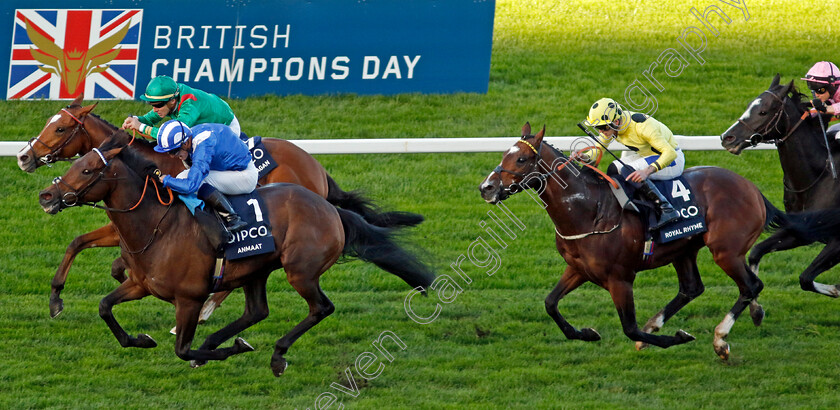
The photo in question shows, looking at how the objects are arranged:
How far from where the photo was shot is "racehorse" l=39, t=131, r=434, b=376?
6734 millimetres

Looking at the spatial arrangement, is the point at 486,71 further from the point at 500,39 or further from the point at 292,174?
the point at 292,174

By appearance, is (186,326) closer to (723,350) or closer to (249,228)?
(249,228)

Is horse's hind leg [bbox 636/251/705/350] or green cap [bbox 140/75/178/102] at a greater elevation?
green cap [bbox 140/75/178/102]

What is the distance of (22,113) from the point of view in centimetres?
1277

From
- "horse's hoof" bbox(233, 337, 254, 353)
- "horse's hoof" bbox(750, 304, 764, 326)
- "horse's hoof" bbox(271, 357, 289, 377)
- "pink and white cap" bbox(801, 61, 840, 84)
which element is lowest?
"horse's hoof" bbox(271, 357, 289, 377)

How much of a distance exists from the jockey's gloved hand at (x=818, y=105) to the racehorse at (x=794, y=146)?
73mm

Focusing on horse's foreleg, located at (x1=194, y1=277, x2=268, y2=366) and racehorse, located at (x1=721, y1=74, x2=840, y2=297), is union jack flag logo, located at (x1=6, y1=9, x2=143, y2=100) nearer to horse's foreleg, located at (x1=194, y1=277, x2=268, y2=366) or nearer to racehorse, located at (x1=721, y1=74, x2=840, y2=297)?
horse's foreleg, located at (x1=194, y1=277, x2=268, y2=366)

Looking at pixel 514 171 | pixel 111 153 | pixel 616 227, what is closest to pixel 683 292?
pixel 616 227

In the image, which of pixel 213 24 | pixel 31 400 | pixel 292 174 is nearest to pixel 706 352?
pixel 292 174

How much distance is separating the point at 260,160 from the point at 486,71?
4795 mm

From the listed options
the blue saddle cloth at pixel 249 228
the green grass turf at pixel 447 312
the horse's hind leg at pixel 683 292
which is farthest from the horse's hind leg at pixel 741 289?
the blue saddle cloth at pixel 249 228

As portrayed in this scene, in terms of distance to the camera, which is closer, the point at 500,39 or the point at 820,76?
the point at 820,76

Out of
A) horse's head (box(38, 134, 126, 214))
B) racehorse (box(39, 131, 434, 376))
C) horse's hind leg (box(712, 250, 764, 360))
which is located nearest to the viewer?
horse's head (box(38, 134, 126, 214))

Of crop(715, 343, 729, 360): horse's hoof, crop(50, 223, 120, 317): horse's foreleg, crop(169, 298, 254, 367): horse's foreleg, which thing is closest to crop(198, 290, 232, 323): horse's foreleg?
crop(50, 223, 120, 317): horse's foreleg
